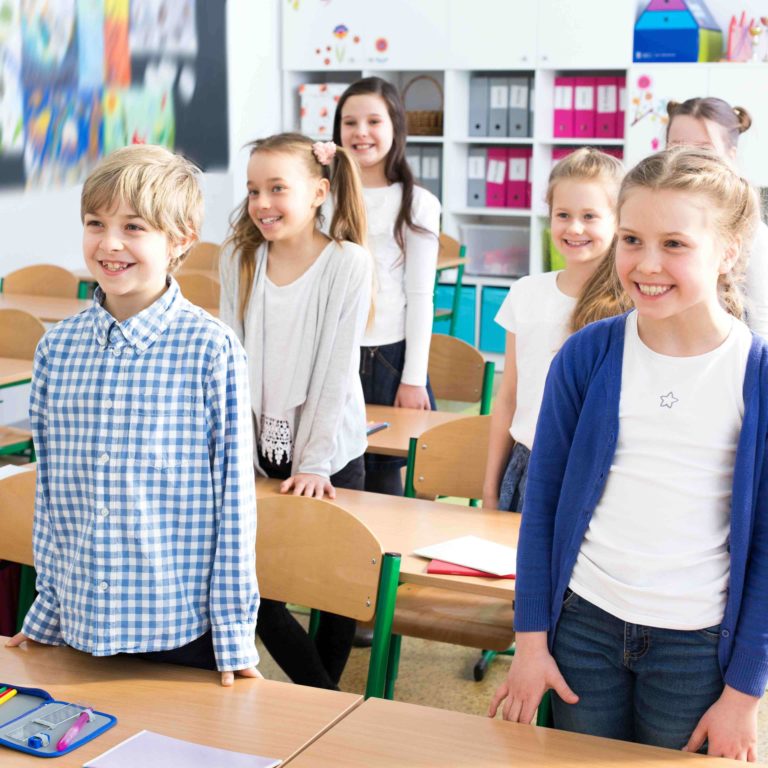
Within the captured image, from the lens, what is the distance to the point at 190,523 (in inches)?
62.6

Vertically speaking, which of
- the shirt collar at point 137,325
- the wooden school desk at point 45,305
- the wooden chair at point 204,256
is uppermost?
the wooden chair at point 204,256

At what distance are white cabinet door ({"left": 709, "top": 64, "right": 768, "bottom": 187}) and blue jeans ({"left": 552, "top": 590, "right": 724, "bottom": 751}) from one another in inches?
187

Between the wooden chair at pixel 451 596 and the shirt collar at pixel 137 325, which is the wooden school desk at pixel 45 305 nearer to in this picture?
the wooden chair at pixel 451 596

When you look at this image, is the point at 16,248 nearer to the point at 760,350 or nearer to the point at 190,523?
the point at 190,523

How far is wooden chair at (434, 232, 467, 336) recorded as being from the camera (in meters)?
5.89

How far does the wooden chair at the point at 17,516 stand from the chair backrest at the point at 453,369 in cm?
163

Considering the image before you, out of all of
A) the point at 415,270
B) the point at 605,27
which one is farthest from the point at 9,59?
the point at 605,27

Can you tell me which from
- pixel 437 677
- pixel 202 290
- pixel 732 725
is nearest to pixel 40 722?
pixel 732 725

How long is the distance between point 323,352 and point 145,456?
2.86 ft

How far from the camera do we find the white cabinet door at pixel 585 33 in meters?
5.97

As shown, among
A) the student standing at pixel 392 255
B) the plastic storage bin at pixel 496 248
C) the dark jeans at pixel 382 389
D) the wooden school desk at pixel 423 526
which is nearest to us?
the wooden school desk at pixel 423 526

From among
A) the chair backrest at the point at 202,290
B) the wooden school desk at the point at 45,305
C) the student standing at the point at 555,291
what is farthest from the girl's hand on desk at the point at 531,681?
the chair backrest at the point at 202,290

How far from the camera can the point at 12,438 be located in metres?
3.53

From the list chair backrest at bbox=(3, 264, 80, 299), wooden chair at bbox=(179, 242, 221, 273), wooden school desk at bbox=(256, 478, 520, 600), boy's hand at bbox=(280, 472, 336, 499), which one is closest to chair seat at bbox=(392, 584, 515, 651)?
wooden school desk at bbox=(256, 478, 520, 600)
